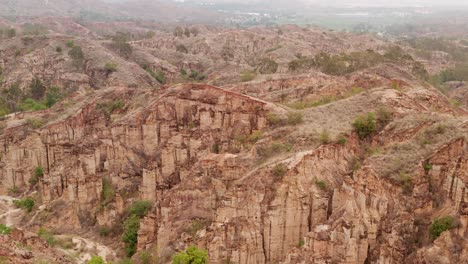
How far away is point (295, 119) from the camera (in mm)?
26875

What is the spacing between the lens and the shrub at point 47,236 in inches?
1051

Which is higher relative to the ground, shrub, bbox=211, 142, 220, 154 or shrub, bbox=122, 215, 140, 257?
shrub, bbox=211, 142, 220, 154

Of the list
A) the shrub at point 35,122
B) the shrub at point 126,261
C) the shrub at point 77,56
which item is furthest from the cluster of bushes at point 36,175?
the shrub at point 77,56

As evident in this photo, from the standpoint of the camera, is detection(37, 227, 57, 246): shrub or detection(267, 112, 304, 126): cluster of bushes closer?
detection(37, 227, 57, 246): shrub

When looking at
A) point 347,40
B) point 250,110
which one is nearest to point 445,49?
point 347,40

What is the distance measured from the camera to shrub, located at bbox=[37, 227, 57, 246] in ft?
87.6

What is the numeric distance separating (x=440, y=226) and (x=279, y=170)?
7.03 m

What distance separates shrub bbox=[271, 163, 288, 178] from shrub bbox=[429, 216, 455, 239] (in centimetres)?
644

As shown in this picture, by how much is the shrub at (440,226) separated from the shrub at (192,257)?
337 inches

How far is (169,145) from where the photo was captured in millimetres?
30062

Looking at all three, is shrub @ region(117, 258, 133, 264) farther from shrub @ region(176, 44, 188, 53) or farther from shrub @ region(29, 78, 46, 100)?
shrub @ region(176, 44, 188, 53)

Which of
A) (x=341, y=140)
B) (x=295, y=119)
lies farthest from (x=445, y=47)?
(x=341, y=140)

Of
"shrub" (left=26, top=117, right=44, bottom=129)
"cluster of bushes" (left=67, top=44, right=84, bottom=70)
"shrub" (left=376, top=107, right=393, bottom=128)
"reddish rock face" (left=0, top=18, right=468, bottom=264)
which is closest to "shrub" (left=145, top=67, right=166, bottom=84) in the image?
"cluster of bushes" (left=67, top=44, right=84, bottom=70)

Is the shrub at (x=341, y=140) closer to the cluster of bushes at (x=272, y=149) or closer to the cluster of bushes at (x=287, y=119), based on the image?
the cluster of bushes at (x=272, y=149)
